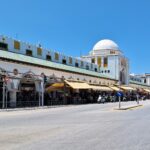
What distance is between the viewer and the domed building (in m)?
102

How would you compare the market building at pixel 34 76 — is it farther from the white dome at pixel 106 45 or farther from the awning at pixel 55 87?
the white dome at pixel 106 45

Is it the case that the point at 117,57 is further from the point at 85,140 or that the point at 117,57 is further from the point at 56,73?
the point at 85,140

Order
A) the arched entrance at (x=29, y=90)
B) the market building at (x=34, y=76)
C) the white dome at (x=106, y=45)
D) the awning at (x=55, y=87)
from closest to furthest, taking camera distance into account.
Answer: the market building at (x=34, y=76) < the arched entrance at (x=29, y=90) < the awning at (x=55, y=87) < the white dome at (x=106, y=45)

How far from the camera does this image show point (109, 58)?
336 ft

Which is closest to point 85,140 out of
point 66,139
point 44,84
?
point 66,139

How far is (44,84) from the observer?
50375 mm

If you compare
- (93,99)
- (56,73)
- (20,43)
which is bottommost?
(93,99)

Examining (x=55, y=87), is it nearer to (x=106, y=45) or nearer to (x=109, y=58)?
(x=109, y=58)

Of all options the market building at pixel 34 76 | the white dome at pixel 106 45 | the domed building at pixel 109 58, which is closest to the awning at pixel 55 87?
the market building at pixel 34 76

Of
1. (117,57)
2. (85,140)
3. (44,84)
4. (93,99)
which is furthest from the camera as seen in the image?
(117,57)

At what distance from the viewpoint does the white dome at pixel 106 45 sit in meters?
104

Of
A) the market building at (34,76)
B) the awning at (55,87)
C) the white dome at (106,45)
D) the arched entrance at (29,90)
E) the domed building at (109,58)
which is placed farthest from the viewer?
the white dome at (106,45)

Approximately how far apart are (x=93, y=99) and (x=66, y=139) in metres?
56.1

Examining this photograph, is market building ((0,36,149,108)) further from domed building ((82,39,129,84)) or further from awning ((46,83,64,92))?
domed building ((82,39,129,84))
